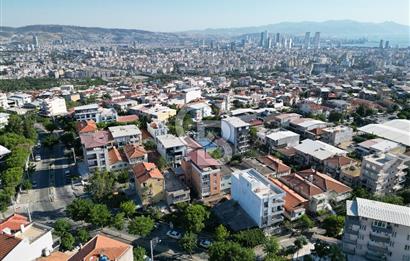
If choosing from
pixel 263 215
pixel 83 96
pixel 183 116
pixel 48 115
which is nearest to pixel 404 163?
pixel 263 215

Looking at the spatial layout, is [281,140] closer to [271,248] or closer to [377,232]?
[377,232]

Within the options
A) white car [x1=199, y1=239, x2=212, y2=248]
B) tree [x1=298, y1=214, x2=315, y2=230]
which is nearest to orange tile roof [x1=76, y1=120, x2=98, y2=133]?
white car [x1=199, y1=239, x2=212, y2=248]

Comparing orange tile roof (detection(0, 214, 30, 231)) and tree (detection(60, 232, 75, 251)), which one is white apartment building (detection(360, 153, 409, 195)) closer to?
tree (detection(60, 232, 75, 251))

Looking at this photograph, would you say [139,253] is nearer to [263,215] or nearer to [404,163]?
[263,215]

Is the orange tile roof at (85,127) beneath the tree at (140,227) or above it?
above

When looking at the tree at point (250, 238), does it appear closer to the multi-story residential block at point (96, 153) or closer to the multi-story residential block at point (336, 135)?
the multi-story residential block at point (96, 153)

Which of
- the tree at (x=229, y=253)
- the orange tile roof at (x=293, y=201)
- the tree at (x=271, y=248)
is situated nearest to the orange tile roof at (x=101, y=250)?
the tree at (x=229, y=253)

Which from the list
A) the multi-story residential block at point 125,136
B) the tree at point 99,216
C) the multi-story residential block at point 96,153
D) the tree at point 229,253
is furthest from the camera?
the multi-story residential block at point 125,136
